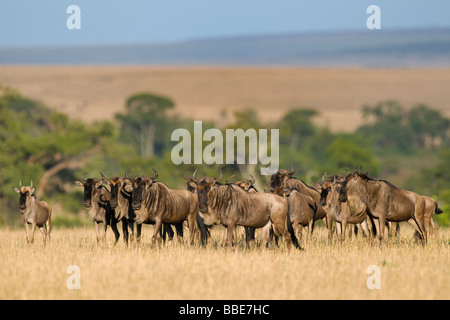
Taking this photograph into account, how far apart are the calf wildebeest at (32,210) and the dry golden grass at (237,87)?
11815 centimetres

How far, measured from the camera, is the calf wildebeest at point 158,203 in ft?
55.9

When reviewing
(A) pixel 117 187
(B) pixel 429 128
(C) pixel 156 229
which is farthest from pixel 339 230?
(B) pixel 429 128

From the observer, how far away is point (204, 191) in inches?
658

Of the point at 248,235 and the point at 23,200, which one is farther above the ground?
the point at 23,200

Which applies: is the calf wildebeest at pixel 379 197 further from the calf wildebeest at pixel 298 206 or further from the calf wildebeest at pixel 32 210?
the calf wildebeest at pixel 32 210

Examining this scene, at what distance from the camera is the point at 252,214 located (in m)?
16.7

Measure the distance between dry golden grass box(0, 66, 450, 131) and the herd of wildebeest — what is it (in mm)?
118832

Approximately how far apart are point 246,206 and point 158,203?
181 centimetres

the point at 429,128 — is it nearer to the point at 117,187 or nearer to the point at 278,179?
the point at 278,179

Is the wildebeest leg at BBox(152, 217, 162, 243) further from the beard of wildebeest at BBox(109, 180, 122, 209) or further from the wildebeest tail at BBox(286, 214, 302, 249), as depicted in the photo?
the wildebeest tail at BBox(286, 214, 302, 249)

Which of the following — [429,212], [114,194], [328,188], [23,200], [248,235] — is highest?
[328,188]
